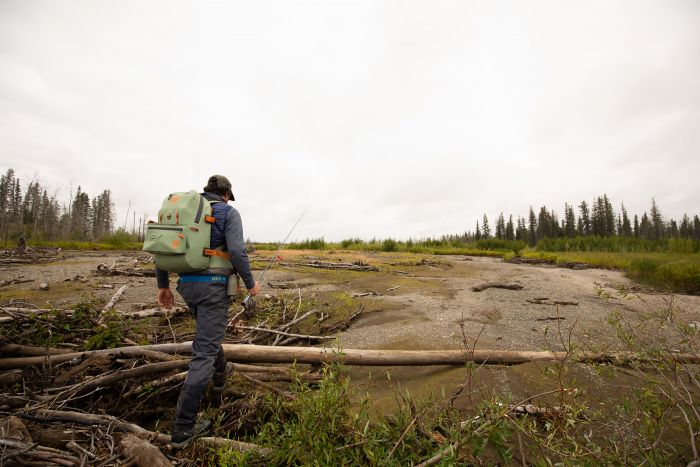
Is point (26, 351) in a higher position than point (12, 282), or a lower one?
lower

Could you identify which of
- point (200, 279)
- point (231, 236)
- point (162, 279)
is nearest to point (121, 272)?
point (162, 279)

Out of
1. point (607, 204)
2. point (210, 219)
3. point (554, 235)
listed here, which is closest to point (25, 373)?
point (210, 219)

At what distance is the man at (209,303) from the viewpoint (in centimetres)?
268

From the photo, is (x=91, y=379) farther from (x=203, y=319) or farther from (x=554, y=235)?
(x=554, y=235)

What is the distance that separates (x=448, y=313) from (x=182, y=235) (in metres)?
6.37

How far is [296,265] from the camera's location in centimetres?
1598

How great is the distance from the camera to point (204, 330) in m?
2.98

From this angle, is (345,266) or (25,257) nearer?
(345,266)

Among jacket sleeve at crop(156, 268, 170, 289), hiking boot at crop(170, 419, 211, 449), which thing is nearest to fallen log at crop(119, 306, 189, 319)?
jacket sleeve at crop(156, 268, 170, 289)

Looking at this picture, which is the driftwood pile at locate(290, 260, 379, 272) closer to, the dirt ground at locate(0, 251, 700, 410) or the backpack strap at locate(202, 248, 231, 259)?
the dirt ground at locate(0, 251, 700, 410)

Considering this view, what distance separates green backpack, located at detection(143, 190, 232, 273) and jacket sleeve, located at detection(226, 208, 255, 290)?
0.59ft

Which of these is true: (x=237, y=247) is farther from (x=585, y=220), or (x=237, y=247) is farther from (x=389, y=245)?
(x=585, y=220)

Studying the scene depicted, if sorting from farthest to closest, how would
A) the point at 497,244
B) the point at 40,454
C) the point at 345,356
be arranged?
the point at 497,244 < the point at 345,356 < the point at 40,454

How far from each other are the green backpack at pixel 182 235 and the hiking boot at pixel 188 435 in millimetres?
1512
